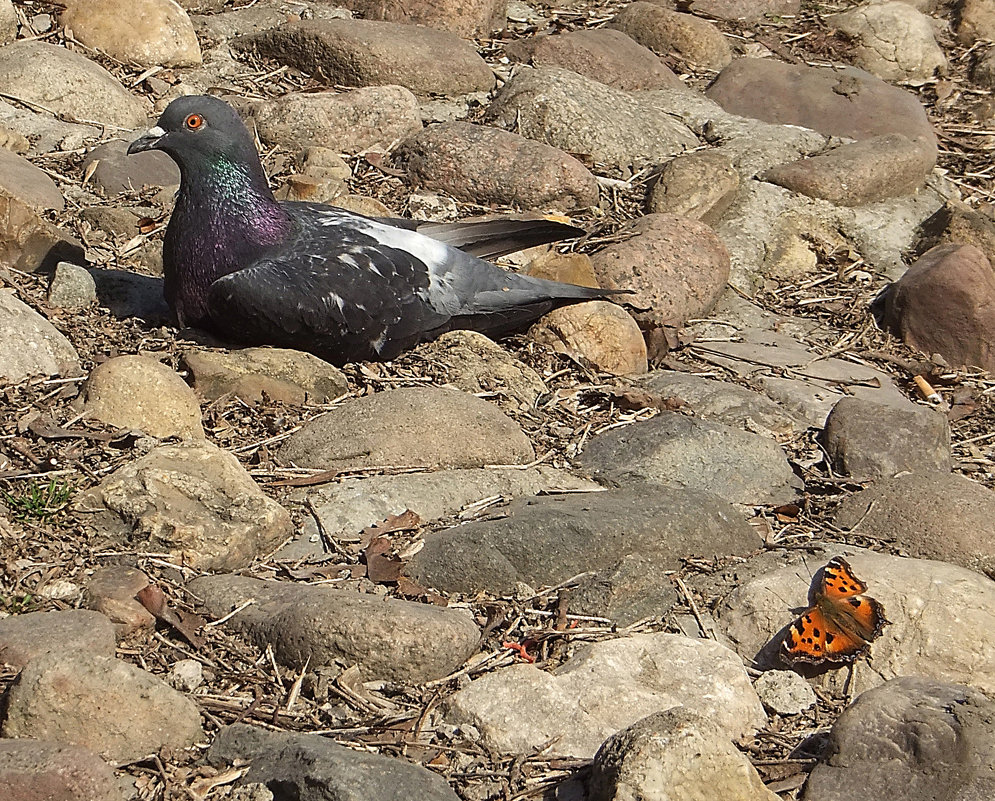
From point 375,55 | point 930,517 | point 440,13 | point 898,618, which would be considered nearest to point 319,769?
point 898,618

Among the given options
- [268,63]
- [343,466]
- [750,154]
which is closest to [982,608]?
[343,466]

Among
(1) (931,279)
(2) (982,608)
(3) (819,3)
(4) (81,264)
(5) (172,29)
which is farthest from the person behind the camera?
(3) (819,3)

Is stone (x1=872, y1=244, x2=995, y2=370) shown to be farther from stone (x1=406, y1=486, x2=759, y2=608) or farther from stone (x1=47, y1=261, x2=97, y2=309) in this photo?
stone (x1=47, y1=261, x2=97, y2=309)

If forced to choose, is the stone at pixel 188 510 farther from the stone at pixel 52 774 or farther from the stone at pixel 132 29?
the stone at pixel 132 29

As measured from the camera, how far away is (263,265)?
5055 millimetres

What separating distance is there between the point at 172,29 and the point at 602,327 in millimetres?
3282

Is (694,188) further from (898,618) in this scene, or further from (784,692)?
(784,692)

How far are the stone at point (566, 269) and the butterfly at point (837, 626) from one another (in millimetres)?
2593

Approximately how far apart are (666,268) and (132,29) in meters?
3.33

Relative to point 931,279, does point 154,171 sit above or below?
above

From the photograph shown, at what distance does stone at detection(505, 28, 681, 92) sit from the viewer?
788cm

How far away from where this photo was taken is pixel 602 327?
570 cm

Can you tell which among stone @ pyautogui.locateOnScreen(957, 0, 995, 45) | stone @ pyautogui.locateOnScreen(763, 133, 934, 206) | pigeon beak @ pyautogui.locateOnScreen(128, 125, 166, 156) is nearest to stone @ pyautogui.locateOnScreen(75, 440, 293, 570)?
pigeon beak @ pyautogui.locateOnScreen(128, 125, 166, 156)

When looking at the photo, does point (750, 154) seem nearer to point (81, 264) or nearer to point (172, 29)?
point (172, 29)
